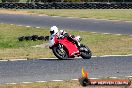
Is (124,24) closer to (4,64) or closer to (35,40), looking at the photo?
(35,40)

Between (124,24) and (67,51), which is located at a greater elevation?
(67,51)

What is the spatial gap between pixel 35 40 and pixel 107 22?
12.5 m

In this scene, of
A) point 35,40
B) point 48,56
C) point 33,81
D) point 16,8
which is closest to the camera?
point 33,81

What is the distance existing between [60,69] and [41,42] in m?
11.0

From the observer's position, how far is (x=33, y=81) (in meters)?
11.9

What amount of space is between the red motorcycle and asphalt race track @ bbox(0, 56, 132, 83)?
0.27 metres

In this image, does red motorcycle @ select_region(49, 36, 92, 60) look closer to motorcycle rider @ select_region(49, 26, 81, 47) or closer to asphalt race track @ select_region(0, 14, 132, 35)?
motorcycle rider @ select_region(49, 26, 81, 47)

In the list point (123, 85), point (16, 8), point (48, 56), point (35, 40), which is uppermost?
point (123, 85)

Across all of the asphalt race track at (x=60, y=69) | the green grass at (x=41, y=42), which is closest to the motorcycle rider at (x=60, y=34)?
the asphalt race track at (x=60, y=69)

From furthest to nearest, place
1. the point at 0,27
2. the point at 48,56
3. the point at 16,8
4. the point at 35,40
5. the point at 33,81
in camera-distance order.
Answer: the point at 16,8 → the point at 0,27 → the point at 35,40 → the point at 48,56 → the point at 33,81

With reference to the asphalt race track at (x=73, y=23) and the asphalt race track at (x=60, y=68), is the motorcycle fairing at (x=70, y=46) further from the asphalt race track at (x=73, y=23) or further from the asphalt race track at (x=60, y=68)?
the asphalt race track at (x=73, y=23)

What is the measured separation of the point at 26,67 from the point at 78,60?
2220 mm

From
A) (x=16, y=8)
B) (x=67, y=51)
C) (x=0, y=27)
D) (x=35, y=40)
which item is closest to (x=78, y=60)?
(x=67, y=51)

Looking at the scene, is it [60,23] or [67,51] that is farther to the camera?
[60,23]
